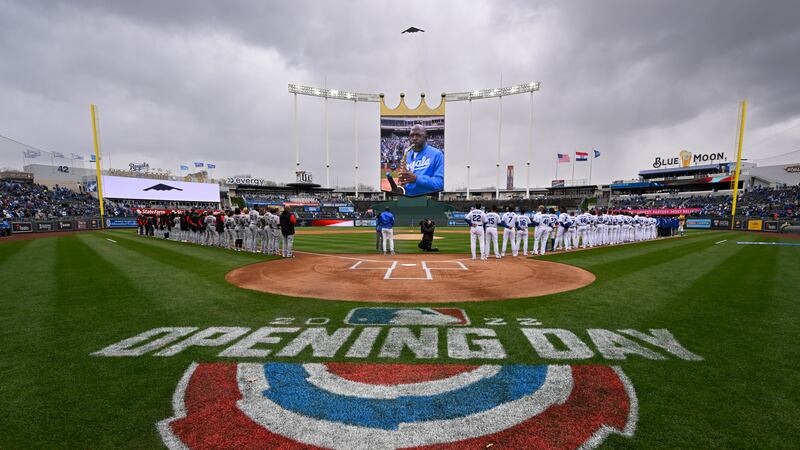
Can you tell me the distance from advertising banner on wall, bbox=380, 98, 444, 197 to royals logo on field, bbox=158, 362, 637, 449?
46141 mm

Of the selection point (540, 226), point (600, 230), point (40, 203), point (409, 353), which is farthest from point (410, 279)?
point (40, 203)

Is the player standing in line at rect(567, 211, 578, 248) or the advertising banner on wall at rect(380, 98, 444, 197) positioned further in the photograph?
the advertising banner on wall at rect(380, 98, 444, 197)

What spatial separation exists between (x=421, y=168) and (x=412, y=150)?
356cm

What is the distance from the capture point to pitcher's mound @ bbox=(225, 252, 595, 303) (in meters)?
7.24

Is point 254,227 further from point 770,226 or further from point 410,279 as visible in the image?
point 770,226

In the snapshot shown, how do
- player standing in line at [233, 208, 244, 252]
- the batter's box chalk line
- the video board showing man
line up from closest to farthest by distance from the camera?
the batter's box chalk line
player standing in line at [233, 208, 244, 252]
the video board showing man

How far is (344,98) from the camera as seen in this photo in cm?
5925

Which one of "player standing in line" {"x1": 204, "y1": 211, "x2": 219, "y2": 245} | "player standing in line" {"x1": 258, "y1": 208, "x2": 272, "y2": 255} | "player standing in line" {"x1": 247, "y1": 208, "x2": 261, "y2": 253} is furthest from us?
"player standing in line" {"x1": 204, "y1": 211, "x2": 219, "y2": 245}

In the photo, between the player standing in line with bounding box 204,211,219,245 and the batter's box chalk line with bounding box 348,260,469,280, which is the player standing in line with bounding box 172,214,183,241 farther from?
the batter's box chalk line with bounding box 348,260,469,280

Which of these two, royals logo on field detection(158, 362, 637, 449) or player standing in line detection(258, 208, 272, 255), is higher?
player standing in line detection(258, 208, 272, 255)

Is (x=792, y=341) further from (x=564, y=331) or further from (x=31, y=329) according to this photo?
(x=31, y=329)

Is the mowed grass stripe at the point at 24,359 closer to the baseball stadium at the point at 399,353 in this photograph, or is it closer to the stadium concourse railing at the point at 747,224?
the baseball stadium at the point at 399,353

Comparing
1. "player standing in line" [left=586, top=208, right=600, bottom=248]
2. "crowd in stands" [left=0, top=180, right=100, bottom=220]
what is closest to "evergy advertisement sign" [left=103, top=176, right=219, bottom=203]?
"crowd in stands" [left=0, top=180, right=100, bottom=220]

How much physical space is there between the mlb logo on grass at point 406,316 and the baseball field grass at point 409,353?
0.27 m
